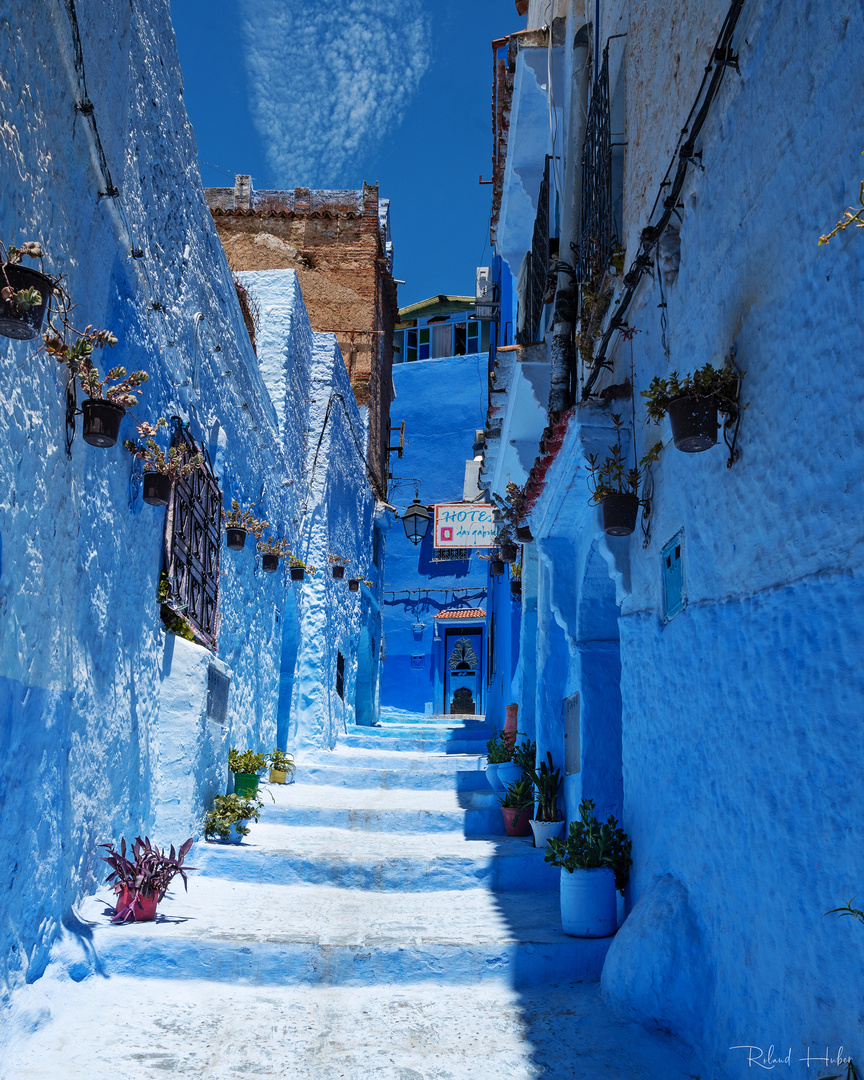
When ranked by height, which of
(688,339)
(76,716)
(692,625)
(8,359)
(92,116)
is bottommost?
(76,716)

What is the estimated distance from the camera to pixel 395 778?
9766 millimetres

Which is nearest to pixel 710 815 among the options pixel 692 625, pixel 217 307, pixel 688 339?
pixel 692 625

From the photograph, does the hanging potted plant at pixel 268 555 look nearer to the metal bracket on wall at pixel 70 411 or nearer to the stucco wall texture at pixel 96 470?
the stucco wall texture at pixel 96 470

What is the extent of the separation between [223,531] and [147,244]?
285 centimetres

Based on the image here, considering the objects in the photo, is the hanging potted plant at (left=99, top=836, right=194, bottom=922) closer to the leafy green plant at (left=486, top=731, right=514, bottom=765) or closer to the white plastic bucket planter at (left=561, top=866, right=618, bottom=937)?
the white plastic bucket planter at (left=561, top=866, right=618, bottom=937)

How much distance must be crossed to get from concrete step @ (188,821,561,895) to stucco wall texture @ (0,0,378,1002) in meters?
0.53

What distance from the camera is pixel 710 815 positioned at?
12.4 ft

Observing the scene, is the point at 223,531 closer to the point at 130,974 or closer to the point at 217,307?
the point at 217,307

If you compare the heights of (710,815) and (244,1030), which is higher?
(710,815)

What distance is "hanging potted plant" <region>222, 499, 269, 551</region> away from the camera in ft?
26.3

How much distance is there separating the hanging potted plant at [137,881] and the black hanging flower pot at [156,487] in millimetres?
2025

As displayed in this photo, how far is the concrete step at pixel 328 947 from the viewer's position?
472 cm

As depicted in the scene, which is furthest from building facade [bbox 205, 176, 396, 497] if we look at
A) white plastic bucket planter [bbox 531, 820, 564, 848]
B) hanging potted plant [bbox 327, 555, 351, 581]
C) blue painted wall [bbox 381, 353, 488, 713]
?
white plastic bucket planter [bbox 531, 820, 564, 848]

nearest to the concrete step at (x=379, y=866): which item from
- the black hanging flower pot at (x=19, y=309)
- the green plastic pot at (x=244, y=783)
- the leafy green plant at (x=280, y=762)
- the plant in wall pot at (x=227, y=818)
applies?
the plant in wall pot at (x=227, y=818)
